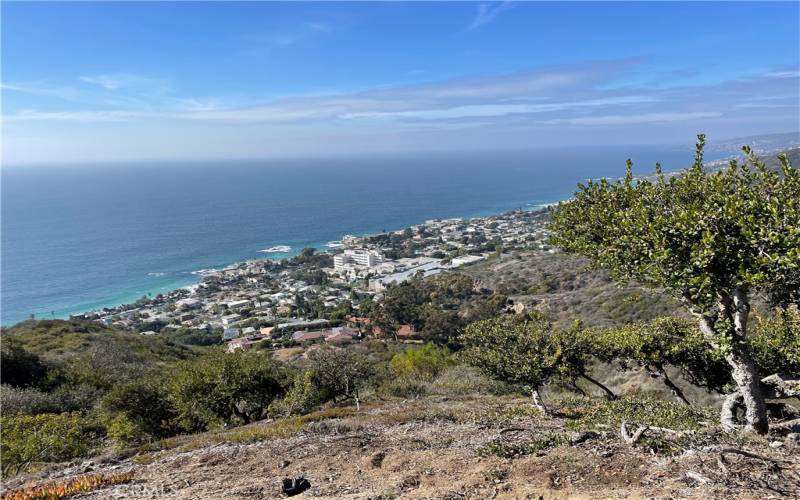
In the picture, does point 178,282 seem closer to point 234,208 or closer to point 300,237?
point 300,237

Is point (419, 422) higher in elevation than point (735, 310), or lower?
lower

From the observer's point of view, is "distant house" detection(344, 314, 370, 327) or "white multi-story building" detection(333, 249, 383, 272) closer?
"distant house" detection(344, 314, 370, 327)

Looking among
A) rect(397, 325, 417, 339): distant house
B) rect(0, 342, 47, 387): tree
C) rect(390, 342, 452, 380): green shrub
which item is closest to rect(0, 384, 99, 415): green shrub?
rect(0, 342, 47, 387): tree

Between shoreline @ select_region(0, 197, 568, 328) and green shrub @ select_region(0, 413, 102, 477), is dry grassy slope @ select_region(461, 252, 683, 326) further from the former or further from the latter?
shoreline @ select_region(0, 197, 568, 328)

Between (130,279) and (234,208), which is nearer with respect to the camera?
(130,279)

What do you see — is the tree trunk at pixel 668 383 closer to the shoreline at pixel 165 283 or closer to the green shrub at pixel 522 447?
the green shrub at pixel 522 447

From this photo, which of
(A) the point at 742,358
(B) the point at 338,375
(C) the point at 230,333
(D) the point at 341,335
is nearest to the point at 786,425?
(A) the point at 742,358

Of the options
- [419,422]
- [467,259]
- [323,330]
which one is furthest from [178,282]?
[419,422]
